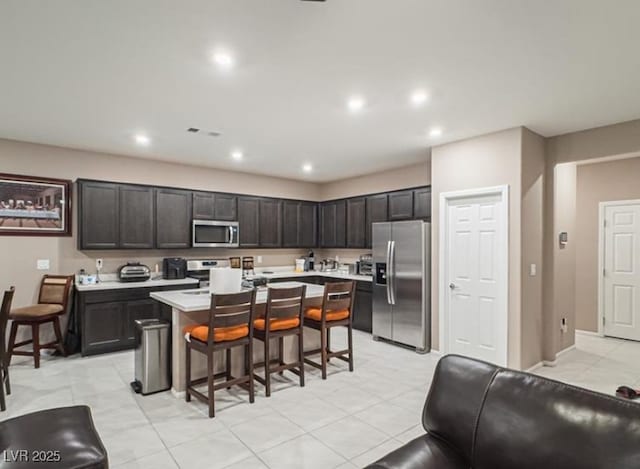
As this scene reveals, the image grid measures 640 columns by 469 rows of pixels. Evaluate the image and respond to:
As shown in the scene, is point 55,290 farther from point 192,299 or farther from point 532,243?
point 532,243

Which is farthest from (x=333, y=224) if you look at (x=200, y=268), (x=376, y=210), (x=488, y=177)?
(x=488, y=177)

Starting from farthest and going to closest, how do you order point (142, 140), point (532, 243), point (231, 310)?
point (142, 140) → point (532, 243) → point (231, 310)

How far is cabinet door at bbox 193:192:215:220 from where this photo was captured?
6023mm

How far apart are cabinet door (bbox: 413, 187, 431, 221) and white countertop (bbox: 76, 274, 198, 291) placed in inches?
140

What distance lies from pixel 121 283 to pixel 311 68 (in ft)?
13.4

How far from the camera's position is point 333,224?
729 cm

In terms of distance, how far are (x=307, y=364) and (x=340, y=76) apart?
3.18m

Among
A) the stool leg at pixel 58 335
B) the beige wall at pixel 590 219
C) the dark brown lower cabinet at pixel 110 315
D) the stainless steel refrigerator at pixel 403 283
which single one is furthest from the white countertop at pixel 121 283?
the beige wall at pixel 590 219

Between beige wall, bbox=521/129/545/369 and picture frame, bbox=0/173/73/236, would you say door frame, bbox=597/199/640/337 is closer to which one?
beige wall, bbox=521/129/545/369

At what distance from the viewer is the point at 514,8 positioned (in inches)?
80.9

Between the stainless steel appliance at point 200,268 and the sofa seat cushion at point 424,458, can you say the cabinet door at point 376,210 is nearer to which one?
the stainless steel appliance at point 200,268

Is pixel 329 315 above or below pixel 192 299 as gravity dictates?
below

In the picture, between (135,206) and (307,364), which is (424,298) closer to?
(307,364)

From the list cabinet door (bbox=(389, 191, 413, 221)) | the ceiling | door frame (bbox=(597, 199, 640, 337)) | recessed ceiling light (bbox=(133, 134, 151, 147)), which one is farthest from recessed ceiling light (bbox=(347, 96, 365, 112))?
door frame (bbox=(597, 199, 640, 337))
